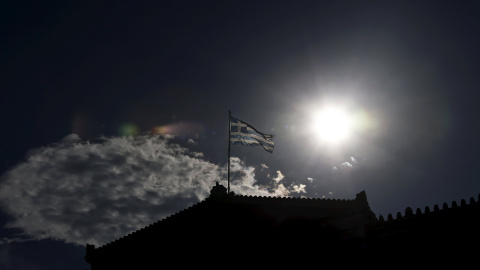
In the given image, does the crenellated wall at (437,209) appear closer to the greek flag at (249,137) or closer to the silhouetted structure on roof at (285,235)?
the silhouetted structure on roof at (285,235)

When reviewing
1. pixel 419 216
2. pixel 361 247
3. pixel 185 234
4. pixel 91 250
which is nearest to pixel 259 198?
pixel 185 234

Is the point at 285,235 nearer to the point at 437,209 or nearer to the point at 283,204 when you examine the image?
the point at 283,204

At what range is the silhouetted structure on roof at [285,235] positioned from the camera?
588 inches

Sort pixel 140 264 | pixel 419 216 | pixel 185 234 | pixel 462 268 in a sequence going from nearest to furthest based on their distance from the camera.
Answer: pixel 462 268 < pixel 419 216 < pixel 185 234 < pixel 140 264

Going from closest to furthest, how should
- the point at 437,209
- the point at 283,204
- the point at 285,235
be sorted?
1. the point at 437,209
2. the point at 285,235
3. the point at 283,204

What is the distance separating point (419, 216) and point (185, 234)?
12390 mm

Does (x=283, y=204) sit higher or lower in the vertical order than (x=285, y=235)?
higher

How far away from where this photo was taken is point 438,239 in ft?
48.8

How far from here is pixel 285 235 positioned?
18266 mm

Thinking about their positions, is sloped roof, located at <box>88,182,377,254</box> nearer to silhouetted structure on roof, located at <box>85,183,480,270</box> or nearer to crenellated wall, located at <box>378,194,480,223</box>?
silhouetted structure on roof, located at <box>85,183,480,270</box>

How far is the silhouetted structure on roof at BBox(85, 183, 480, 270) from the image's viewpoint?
49.0ft

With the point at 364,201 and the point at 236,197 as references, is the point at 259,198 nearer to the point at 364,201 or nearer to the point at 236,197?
the point at 236,197

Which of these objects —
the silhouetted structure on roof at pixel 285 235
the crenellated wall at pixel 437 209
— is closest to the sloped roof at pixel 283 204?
the silhouetted structure on roof at pixel 285 235

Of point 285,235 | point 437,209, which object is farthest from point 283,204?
point 437,209
